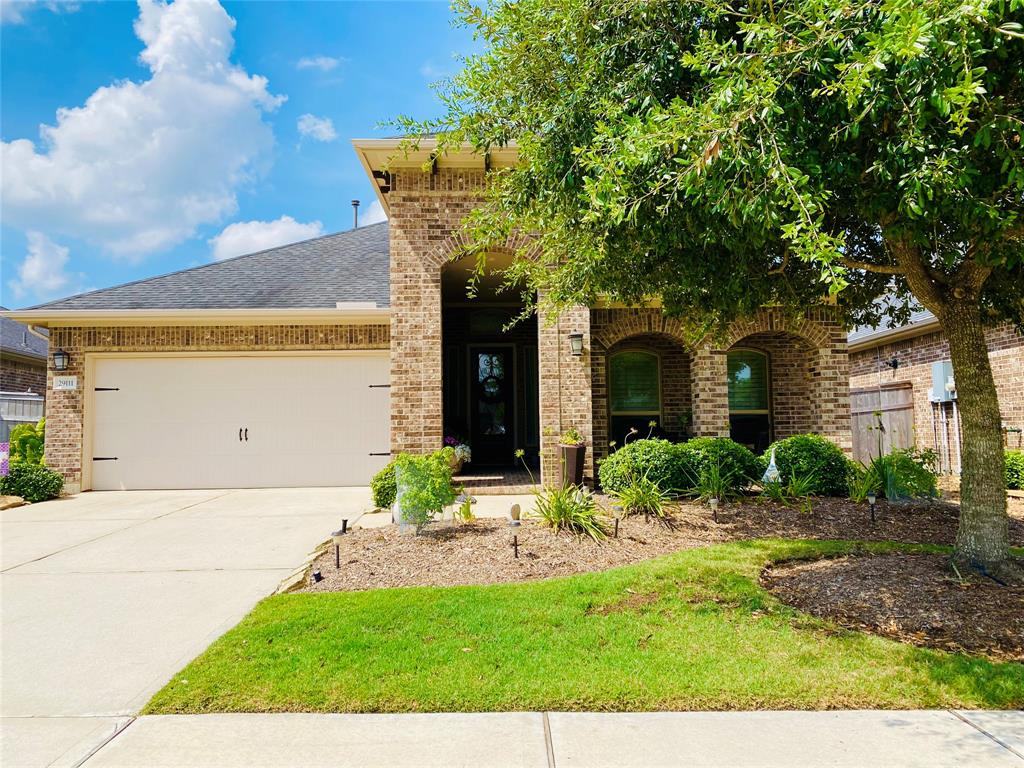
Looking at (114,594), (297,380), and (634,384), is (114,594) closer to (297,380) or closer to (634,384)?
(297,380)


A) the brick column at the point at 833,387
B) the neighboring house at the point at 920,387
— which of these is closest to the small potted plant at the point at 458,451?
the brick column at the point at 833,387

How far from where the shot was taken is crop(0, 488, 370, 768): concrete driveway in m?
2.85

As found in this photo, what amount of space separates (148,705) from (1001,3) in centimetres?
518

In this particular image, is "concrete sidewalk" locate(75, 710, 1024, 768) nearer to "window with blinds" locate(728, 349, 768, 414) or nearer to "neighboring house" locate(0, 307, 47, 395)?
"window with blinds" locate(728, 349, 768, 414)

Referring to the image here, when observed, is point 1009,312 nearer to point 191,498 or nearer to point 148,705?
point 148,705

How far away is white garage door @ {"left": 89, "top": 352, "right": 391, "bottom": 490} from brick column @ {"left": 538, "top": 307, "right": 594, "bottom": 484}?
3.28 metres

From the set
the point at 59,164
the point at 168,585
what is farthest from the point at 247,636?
the point at 59,164

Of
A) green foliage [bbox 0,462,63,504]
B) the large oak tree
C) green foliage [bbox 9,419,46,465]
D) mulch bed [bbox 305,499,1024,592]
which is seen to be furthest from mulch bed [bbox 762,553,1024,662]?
green foliage [bbox 9,419,46,465]

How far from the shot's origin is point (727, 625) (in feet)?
11.9

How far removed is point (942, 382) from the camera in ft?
37.3

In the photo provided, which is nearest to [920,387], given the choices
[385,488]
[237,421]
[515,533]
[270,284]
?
[515,533]

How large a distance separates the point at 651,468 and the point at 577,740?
4960 mm

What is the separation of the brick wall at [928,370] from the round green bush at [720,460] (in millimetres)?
4297

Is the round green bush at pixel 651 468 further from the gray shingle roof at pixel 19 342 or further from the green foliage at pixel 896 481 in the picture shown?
the gray shingle roof at pixel 19 342
